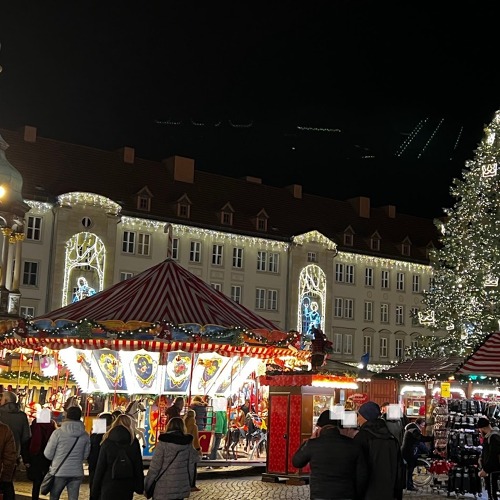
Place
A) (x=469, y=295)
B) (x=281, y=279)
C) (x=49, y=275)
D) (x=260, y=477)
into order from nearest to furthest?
(x=260, y=477)
(x=469, y=295)
(x=49, y=275)
(x=281, y=279)

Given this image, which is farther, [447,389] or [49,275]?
[49,275]

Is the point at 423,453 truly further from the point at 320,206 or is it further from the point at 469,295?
the point at 320,206

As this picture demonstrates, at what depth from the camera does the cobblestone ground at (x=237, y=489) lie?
607 inches

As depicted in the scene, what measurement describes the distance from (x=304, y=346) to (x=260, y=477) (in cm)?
421

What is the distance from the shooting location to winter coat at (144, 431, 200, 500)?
902cm

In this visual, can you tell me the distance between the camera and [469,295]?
31.2 metres

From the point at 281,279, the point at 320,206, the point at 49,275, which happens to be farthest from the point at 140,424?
the point at 320,206

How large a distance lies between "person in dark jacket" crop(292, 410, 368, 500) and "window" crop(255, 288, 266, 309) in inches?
1748

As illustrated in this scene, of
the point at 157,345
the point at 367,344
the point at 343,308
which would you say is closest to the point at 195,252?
the point at 343,308

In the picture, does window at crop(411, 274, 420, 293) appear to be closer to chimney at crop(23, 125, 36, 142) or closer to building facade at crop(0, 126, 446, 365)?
building facade at crop(0, 126, 446, 365)

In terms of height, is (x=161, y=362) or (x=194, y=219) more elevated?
(x=194, y=219)

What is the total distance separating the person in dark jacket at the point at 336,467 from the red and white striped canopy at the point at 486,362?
8.05 metres

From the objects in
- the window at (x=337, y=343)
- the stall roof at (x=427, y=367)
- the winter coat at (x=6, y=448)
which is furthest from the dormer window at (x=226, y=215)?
the winter coat at (x=6, y=448)

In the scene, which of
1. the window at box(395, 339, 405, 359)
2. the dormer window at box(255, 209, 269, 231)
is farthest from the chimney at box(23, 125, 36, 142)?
the window at box(395, 339, 405, 359)
